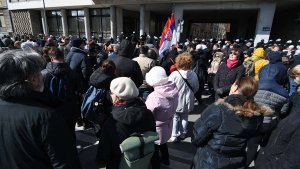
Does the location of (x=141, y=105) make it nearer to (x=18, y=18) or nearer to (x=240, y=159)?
(x=240, y=159)

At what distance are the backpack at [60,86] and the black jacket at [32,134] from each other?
1562 mm

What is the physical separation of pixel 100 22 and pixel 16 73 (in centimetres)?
2253

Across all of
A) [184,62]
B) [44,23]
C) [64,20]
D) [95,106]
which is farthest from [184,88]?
[44,23]

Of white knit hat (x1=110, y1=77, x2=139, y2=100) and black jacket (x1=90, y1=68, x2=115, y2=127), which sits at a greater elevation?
white knit hat (x1=110, y1=77, x2=139, y2=100)

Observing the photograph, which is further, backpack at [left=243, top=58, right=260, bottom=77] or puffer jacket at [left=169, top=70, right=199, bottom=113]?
backpack at [left=243, top=58, right=260, bottom=77]

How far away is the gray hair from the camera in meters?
1.25

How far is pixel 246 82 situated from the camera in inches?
79.7

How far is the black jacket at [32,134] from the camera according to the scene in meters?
1.26

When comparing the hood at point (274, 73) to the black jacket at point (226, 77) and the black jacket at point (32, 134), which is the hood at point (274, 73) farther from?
the black jacket at point (32, 134)

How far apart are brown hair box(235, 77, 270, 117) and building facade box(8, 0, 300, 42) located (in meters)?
15.1

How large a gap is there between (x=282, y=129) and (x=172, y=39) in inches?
198

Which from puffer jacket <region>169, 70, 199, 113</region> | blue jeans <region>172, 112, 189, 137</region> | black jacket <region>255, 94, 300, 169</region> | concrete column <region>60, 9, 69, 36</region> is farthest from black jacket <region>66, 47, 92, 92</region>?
concrete column <region>60, 9, 69, 36</region>

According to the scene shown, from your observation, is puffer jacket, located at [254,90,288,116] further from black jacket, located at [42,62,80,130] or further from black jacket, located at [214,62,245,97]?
black jacket, located at [42,62,80,130]

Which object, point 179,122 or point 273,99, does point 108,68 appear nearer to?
point 179,122
